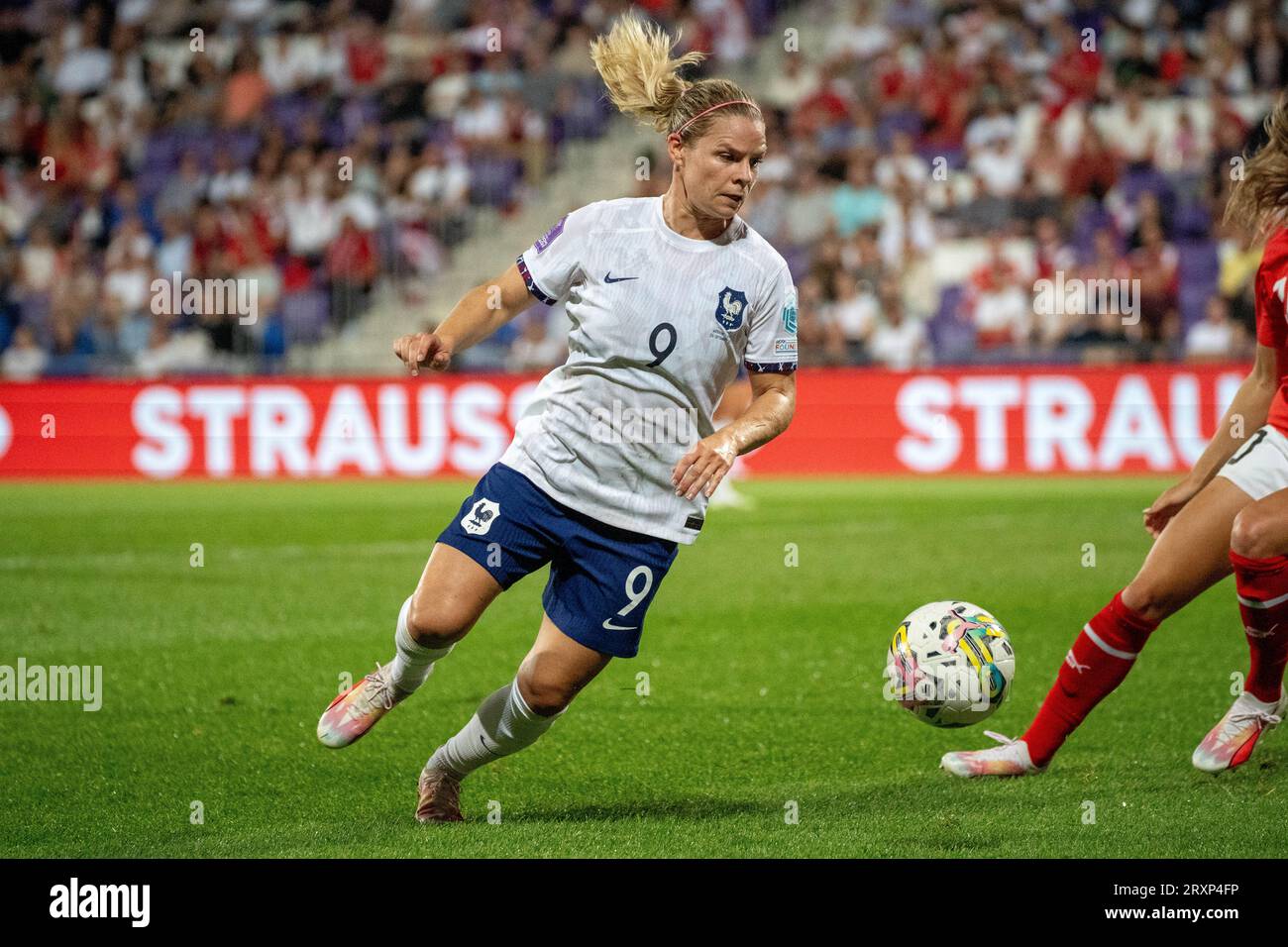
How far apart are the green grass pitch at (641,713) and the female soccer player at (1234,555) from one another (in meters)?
0.17

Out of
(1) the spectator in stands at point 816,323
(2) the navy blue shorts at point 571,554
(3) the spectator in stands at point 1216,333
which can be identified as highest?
(1) the spectator in stands at point 816,323

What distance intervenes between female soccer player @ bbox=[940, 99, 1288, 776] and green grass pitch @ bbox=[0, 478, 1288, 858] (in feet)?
0.56

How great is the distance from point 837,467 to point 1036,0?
7.22 m

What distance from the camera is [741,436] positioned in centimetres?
455

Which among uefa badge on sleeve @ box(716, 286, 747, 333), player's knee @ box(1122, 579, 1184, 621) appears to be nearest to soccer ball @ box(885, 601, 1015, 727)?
player's knee @ box(1122, 579, 1184, 621)

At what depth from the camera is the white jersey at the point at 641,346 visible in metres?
4.73

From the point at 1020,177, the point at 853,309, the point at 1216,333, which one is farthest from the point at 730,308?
the point at 1020,177

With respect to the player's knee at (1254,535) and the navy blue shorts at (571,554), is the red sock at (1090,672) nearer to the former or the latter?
the player's knee at (1254,535)

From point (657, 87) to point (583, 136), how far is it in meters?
16.0

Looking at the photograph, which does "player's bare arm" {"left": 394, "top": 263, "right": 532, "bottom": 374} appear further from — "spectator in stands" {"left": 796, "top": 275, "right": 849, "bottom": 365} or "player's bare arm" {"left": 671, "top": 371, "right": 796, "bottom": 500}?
"spectator in stands" {"left": 796, "top": 275, "right": 849, "bottom": 365}

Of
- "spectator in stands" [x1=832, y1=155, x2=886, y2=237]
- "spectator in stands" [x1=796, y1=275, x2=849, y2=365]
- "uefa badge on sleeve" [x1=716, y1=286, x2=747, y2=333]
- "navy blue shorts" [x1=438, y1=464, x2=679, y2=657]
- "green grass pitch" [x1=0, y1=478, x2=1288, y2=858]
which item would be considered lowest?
"green grass pitch" [x1=0, y1=478, x2=1288, y2=858]

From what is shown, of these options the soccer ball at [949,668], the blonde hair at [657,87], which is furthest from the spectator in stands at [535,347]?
the blonde hair at [657,87]

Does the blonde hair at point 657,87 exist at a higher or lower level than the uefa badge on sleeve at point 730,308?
higher

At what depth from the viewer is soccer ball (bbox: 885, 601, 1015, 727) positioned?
5.27m
